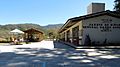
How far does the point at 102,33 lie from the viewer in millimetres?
21922

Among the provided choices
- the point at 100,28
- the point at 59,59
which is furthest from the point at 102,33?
the point at 59,59

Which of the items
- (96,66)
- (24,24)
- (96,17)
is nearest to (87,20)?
(96,17)

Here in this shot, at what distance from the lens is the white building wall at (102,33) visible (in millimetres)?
21656

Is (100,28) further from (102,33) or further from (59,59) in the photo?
(59,59)

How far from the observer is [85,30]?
2156cm

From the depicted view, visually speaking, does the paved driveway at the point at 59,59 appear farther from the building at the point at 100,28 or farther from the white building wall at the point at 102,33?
the white building wall at the point at 102,33

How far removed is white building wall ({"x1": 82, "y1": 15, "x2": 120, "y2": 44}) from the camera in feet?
71.1

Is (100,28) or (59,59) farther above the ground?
(100,28)

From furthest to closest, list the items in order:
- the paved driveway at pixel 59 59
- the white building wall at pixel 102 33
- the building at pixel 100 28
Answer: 1. the white building wall at pixel 102 33
2. the building at pixel 100 28
3. the paved driveway at pixel 59 59

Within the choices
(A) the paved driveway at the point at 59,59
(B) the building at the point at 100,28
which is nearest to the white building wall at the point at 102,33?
(B) the building at the point at 100,28

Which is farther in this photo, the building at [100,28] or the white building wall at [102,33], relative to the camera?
the white building wall at [102,33]

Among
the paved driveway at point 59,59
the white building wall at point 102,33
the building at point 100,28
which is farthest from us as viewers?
the white building wall at point 102,33

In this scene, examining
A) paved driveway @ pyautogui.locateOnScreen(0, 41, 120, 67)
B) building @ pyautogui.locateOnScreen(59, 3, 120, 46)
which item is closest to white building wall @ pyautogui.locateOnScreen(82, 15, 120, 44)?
building @ pyautogui.locateOnScreen(59, 3, 120, 46)

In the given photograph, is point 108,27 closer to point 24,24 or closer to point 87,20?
point 87,20
